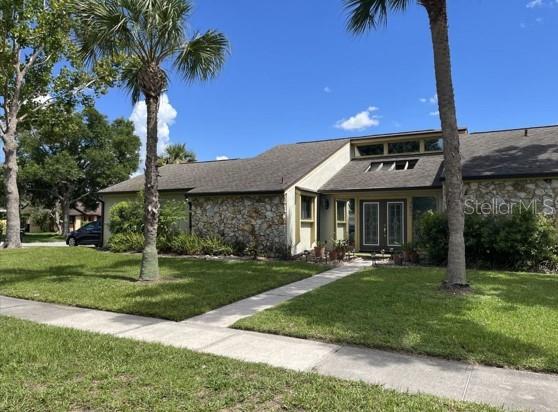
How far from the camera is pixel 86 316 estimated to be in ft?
22.9

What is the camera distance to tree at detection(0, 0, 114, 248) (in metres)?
17.8

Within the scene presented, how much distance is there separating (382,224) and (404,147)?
15.3 ft

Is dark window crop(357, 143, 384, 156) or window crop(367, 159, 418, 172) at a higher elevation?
dark window crop(357, 143, 384, 156)

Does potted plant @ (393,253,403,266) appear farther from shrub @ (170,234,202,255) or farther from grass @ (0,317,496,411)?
grass @ (0,317,496,411)

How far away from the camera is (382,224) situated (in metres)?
17.3

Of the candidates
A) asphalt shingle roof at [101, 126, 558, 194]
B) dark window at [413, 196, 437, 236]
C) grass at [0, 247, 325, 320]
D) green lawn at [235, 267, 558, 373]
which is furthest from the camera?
dark window at [413, 196, 437, 236]

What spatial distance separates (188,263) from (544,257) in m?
10.8

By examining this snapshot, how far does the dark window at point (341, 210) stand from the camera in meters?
18.5

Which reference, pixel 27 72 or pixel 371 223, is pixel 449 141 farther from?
pixel 27 72

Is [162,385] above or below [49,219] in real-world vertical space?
below

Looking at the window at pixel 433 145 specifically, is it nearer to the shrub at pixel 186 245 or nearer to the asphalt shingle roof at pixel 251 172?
the asphalt shingle roof at pixel 251 172

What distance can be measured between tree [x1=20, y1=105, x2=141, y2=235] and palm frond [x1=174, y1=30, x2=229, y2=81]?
26285mm

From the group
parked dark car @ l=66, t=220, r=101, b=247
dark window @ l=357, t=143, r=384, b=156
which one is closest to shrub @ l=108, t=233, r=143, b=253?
parked dark car @ l=66, t=220, r=101, b=247

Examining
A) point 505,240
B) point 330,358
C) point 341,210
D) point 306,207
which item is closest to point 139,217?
point 306,207
